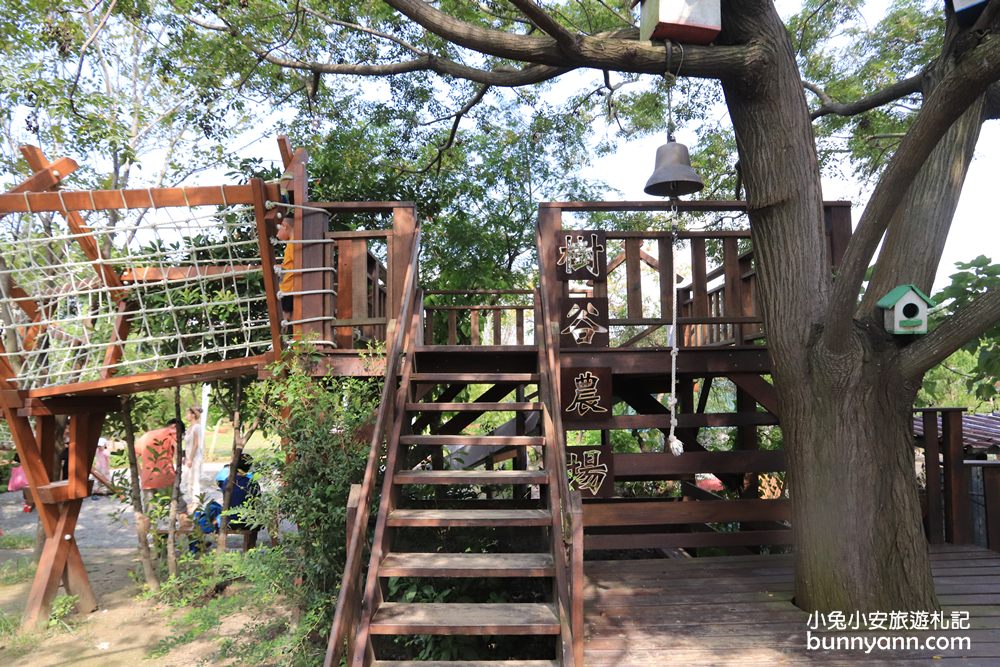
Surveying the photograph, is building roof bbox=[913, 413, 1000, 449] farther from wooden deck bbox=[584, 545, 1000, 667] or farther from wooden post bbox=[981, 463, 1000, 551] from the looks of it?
wooden deck bbox=[584, 545, 1000, 667]

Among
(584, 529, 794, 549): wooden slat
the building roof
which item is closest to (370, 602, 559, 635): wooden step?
(584, 529, 794, 549): wooden slat

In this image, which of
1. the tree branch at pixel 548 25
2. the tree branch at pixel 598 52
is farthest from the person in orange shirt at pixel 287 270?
the tree branch at pixel 548 25

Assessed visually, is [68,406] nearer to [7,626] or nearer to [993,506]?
[7,626]

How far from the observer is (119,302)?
20.2ft

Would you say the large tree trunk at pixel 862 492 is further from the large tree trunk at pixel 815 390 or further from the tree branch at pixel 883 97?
the tree branch at pixel 883 97

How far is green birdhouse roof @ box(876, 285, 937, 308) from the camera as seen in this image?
12.8 ft

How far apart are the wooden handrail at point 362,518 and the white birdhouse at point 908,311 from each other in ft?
10.5

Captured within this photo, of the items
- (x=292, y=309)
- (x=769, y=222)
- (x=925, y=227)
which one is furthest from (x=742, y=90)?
(x=292, y=309)

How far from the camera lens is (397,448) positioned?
4.10 metres

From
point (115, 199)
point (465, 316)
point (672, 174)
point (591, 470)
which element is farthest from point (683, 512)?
point (465, 316)

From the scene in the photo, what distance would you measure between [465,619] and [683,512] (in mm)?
2326

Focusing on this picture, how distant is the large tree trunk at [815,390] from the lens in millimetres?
3855

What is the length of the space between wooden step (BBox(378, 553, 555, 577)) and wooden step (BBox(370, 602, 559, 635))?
19cm

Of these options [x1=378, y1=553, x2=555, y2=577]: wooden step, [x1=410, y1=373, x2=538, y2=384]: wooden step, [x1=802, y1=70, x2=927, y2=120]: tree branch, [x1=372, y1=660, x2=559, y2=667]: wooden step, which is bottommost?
[x1=372, y1=660, x2=559, y2=667]: wooden step
